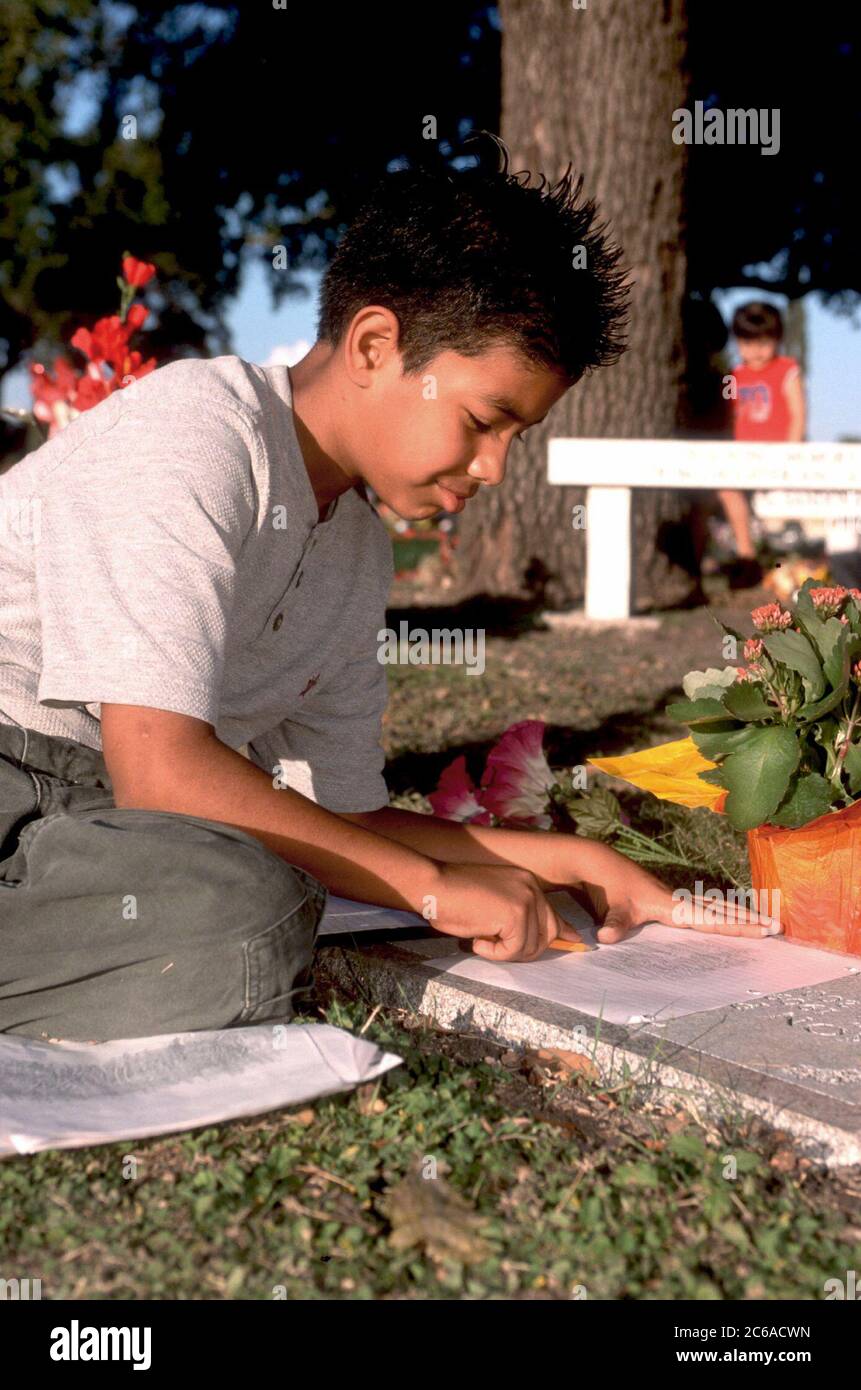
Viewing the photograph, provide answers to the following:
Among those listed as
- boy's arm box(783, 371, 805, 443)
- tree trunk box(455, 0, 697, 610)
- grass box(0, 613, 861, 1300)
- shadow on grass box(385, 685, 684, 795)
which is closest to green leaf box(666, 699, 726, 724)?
grass box(0, 613, 861, 1300)

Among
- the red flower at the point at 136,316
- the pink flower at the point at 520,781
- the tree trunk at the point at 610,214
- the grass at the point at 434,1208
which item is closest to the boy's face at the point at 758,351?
the tree trunk at the point at 610,214

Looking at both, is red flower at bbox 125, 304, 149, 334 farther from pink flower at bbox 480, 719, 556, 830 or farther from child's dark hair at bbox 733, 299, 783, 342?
child's dark hair at bbox 733, 299, 783, 342

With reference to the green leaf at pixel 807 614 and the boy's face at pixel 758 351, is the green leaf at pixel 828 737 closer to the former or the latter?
the green leaf at pixel 807 614

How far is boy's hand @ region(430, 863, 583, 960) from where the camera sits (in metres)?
1.94

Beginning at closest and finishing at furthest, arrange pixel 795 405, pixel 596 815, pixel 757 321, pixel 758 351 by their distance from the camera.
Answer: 1. pixel 596 815
2. pixel 795 405
3. pixel 757 321
4. pixel 758 351

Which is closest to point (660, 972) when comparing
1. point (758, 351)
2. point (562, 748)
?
point (562, 748)

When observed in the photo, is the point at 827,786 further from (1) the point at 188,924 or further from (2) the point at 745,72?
(2) the point at 745,72

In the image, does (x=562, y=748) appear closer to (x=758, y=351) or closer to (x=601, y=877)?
(x=601, y=877)

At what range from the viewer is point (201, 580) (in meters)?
1.82

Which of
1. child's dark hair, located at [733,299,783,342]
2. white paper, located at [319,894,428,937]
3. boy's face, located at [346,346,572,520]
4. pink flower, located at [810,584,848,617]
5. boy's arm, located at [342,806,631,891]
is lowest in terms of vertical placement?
white paper, located at [319,894,428,937]

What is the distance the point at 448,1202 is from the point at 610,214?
645 centimetres

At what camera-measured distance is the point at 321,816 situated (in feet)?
6.28

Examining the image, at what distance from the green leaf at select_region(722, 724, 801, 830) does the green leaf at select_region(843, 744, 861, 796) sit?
0.08m
